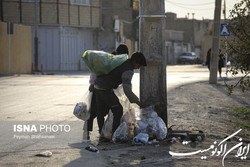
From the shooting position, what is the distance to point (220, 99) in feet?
43.8

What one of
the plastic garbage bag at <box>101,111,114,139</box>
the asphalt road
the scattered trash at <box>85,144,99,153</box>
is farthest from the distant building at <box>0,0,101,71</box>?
the scattered trash at <box>85,144,99,153</box>

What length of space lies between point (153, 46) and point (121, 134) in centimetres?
153

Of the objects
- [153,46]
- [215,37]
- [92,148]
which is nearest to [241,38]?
[153,46]

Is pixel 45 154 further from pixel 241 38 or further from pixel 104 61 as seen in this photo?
pixel 241 38

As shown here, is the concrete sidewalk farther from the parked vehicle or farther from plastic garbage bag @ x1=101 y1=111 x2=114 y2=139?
the parked vehicle

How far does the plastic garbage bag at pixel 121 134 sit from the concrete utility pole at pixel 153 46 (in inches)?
33.8

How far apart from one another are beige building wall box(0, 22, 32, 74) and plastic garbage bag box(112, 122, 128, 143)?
18408 mm

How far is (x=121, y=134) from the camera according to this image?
259 inches

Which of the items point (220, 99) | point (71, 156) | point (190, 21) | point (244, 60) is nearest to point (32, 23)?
point (220, 99)

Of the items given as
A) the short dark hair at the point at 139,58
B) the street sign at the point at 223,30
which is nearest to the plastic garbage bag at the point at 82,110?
the short dark hair at the point at 139,58

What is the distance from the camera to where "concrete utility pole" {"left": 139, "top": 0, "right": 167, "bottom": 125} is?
7.00 m

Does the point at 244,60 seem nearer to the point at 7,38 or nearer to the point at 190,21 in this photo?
the point at 7,38

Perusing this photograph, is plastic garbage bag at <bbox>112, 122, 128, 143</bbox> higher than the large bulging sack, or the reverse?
the large bulging sack

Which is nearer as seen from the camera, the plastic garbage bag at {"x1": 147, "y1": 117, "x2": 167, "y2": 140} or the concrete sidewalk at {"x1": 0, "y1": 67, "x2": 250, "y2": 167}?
the concrete sidewalk at {"x1": 0, "y1": 67, "x2": 250, "y2": 167}
